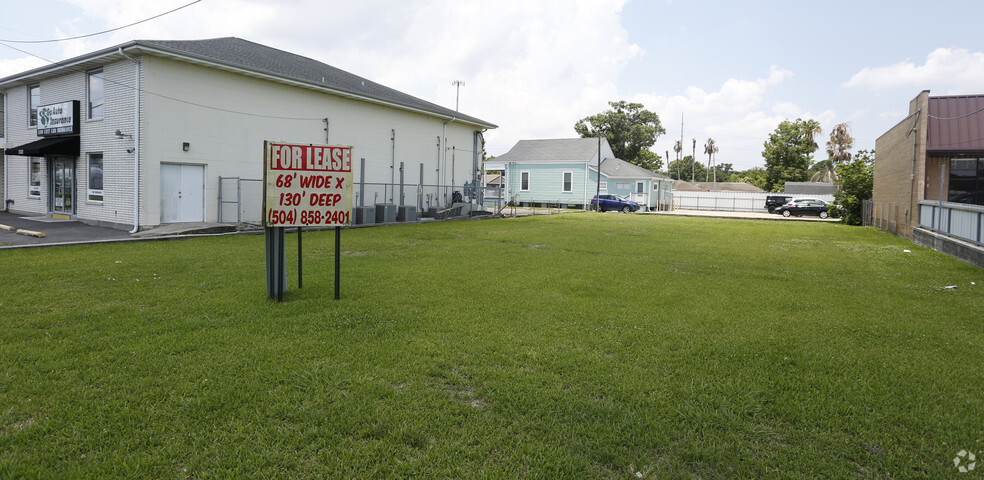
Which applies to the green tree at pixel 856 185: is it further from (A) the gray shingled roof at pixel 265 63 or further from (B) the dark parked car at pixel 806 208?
(A) the gray shingled roof at pixel 265 63

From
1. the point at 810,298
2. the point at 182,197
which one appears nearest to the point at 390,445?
the point at 810,298

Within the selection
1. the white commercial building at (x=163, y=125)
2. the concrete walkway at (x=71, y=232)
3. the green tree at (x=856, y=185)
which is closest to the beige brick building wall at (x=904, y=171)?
the green tree at (x=856, y=185)

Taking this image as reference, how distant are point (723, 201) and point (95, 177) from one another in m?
51.9

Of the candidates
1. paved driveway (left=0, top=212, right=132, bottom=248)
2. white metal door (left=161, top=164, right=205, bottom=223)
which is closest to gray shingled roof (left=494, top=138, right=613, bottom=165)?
white metal door (left=161, top=164, right=205, bottom=223)

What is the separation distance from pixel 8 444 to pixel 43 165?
24514 millimetres

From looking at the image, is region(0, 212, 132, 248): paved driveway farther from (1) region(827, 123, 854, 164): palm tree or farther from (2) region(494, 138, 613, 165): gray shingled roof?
(1) region(827, 123, 854, 164): palm tree

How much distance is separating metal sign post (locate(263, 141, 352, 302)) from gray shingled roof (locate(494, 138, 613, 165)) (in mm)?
41922

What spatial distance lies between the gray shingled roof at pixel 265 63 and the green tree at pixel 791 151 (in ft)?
172

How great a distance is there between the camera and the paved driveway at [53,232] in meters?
14.1

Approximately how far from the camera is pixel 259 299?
24.3 feet

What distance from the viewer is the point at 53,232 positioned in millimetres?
16672

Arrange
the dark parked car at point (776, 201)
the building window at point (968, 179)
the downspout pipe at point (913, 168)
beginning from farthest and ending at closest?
the dark parked car at point (776, 201) < the building window at point (968, 179) < the downspout pipe at point (913, 168)

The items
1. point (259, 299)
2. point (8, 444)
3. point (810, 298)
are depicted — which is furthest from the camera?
point (810, 298)

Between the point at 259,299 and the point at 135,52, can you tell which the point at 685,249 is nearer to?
the point at 259,299
